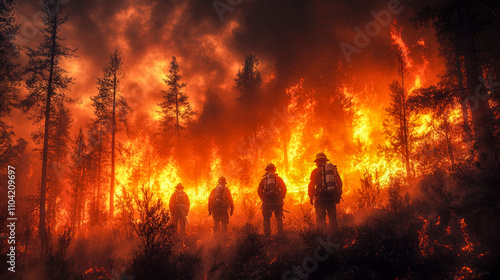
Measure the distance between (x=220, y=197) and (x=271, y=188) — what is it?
9.23ft

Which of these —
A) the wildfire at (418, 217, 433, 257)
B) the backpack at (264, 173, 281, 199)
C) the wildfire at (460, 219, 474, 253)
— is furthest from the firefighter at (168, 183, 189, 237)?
the wildfire at (460, 219, 474, 253)

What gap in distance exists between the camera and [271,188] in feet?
30.5

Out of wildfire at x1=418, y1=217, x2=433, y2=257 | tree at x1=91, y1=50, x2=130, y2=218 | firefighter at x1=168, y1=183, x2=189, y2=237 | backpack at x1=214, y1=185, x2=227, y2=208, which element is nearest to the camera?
wildfire at x1=418, y1=217, x2=433, y2=257

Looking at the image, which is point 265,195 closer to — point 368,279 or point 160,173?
point 368,279

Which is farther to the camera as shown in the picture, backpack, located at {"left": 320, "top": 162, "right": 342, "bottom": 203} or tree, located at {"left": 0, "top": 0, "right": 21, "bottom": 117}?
tree, located at {"left": 0, "top": 0, "right": 21, "bottom": 117}

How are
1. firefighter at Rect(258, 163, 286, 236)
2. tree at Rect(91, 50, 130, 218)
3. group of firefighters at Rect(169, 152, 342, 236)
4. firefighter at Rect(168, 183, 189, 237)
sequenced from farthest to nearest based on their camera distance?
tree at Rect(91, 50, 130, 218)
firefighter at Rect(168, 183, 189, 237)
firefighter at Rect(258, 163, 286, 236)
group of firefighters at Rect(169, 152, 342, 236)

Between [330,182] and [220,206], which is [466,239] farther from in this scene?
[220,206]

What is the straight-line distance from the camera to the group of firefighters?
7.95 m

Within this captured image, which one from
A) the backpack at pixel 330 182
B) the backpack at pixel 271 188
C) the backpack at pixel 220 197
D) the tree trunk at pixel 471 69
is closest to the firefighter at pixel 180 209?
the backpack at pixel 220 197

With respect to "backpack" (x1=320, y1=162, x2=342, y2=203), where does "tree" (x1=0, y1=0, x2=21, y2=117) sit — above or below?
above

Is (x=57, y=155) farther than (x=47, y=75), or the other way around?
(x=57, y=155)

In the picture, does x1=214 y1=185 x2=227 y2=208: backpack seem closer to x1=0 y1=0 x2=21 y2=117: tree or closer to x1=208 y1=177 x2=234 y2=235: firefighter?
x1=208 y1=177 x2=234 y2=235: firefighter

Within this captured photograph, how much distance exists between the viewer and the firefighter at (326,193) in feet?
25.7

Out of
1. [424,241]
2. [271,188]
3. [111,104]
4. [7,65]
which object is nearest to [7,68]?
[7,65]
